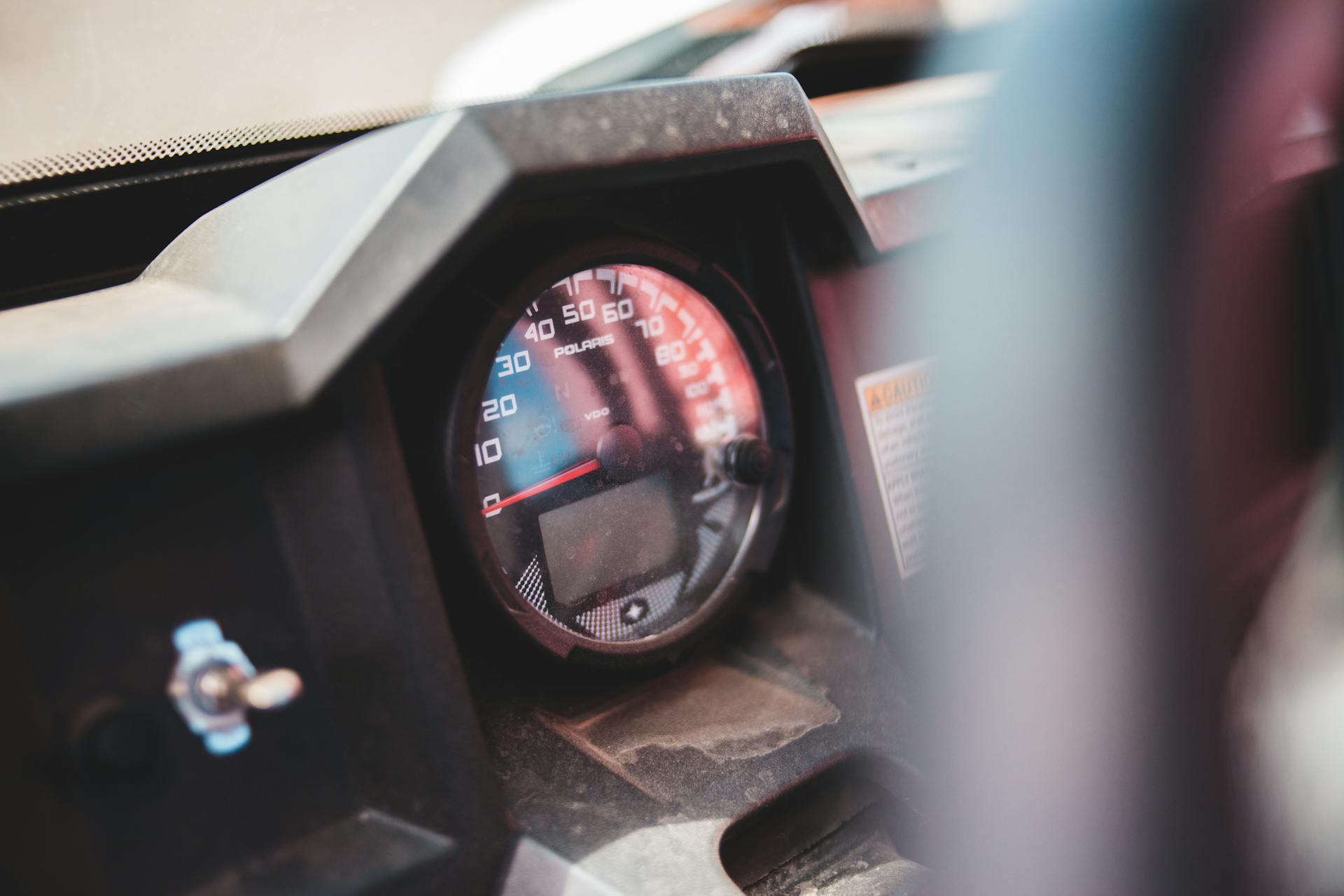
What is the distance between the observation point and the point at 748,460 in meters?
1.06

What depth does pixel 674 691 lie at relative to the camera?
41.7 inches

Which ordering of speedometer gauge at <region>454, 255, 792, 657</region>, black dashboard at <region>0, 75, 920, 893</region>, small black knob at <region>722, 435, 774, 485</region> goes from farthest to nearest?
small black knob at <region>722, 435, 774, 485</region> < speedometer gauge at <region>454, 255, 792, 657</region> < black dashboard at <region>0, 75, 920, 893</region>

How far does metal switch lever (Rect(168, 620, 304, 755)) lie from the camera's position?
664 mm

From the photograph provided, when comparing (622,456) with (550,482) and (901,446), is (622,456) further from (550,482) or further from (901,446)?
(901,446)

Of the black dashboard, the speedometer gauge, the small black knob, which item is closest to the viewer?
the black dashboard

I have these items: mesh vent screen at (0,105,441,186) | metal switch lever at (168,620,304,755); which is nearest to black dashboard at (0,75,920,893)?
metal switch lever at (168,620,304,755)

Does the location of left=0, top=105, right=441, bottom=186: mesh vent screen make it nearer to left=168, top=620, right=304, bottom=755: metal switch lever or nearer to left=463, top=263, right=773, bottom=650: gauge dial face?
left=463, top=263, right=773, bottom=650: gauge dial face

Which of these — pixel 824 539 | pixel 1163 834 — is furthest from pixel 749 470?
pixel 1163 834

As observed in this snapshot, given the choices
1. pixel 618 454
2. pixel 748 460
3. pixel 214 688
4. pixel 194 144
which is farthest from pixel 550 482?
pixel 194 144

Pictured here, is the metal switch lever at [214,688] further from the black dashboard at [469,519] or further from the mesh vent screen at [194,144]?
the mesh vent screen at [194,144]

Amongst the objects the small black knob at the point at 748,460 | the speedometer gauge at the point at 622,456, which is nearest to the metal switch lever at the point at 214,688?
the speedometer gauge at the point at 622,456

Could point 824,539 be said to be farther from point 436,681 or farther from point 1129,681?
point 436,681

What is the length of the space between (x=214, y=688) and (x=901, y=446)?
2.43 ft

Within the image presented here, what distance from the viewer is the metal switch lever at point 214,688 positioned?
66 centimetres
